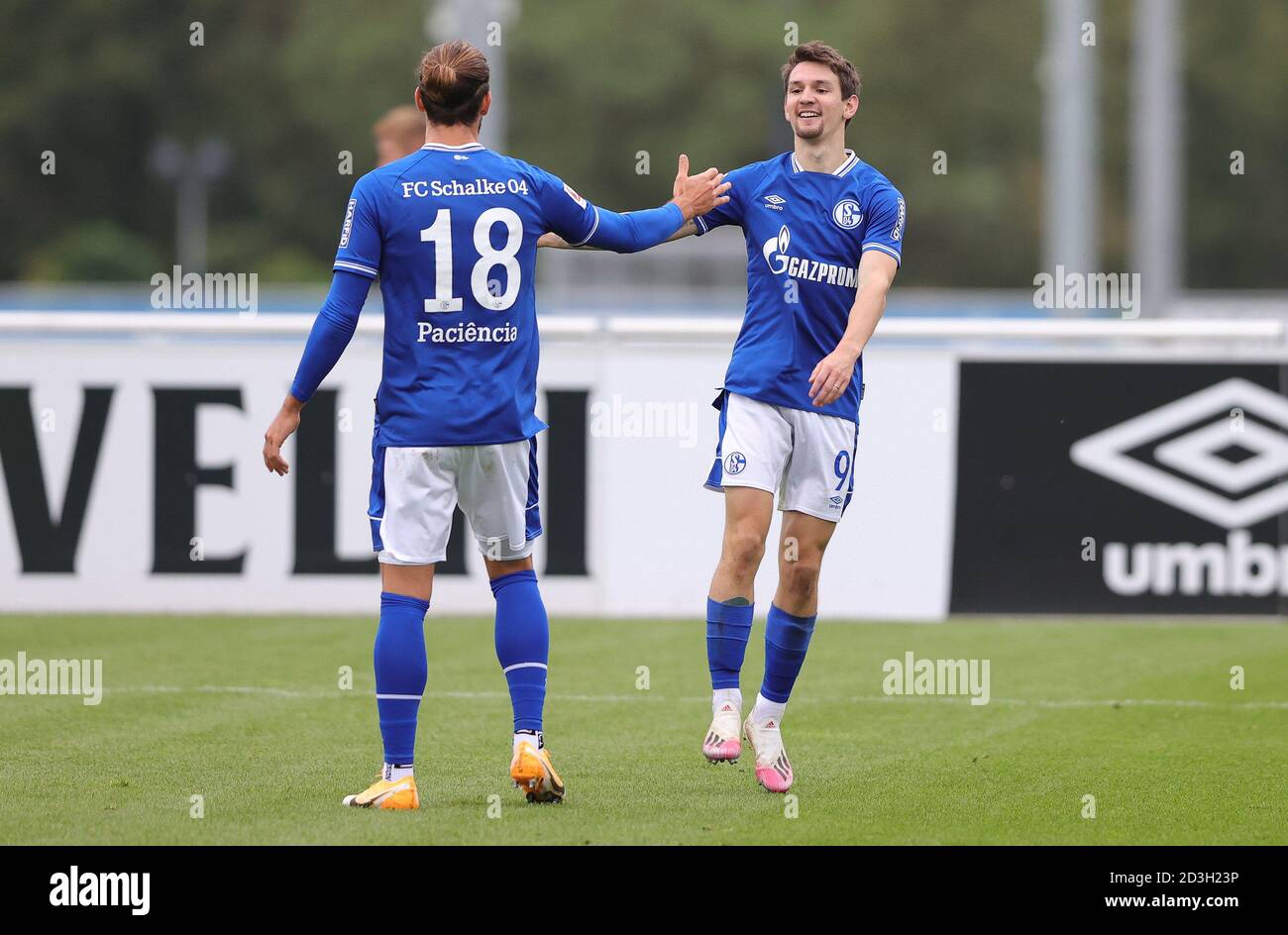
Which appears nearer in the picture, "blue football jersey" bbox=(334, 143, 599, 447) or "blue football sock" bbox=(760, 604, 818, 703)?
"blue football jersey" bbox=(334, 143, 599, 447)

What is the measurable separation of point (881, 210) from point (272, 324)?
211 inches

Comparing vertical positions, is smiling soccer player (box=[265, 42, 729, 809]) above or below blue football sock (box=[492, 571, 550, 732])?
above

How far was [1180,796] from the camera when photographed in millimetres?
6613

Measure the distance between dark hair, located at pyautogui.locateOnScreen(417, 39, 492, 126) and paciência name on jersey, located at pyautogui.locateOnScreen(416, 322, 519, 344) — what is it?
605 millimetres

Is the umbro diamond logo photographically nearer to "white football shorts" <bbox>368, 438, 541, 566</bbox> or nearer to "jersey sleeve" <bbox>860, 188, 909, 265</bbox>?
"jersey sleeve" <bbox>860, 188, 909, 265</bbox>

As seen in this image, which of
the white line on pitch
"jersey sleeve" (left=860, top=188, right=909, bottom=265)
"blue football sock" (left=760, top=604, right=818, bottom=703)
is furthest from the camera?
the white line on pitch

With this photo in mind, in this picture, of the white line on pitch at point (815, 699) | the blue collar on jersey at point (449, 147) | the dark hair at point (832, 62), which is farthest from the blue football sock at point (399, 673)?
the white line on pitch at point (815, 699)

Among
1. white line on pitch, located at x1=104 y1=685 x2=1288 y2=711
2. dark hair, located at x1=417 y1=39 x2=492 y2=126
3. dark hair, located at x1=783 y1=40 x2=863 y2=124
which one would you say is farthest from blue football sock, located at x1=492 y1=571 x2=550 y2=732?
white line on pitch, located at x1=104 y1=685 x2=1288 y2=711

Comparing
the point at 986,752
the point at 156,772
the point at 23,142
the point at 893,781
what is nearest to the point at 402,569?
the point at 156,772

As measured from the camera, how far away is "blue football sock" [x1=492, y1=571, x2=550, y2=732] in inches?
258

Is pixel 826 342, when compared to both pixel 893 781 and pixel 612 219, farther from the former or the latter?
pixel 893 781

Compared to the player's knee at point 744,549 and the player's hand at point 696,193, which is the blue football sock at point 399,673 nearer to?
the player's knee at point 744,549

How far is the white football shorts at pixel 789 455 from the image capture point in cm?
691
